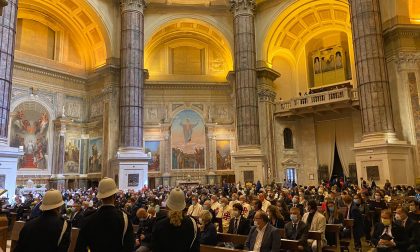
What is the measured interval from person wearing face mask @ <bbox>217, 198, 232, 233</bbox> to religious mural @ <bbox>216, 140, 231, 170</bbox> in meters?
17.4

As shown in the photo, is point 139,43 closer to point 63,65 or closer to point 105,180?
point 63,65

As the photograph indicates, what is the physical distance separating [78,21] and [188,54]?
900cm

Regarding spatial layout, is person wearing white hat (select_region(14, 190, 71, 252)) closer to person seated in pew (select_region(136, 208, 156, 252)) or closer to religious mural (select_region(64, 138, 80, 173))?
person seated in pew (select_region(136, 208, 156, 252))

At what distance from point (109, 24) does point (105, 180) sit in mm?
23304

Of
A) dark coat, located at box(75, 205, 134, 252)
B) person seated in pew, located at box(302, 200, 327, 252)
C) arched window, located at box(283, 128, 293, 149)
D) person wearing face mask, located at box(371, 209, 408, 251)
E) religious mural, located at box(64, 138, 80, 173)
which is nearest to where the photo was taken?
dark coat, located at box(75, 205, 134, 252)

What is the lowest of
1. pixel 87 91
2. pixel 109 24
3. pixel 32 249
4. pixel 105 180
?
pixel 32 249

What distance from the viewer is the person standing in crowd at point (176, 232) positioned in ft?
10.7

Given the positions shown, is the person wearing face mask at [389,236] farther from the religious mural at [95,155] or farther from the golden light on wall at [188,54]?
the golden light on wall at [188,54]

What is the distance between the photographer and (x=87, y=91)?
26.9 meters

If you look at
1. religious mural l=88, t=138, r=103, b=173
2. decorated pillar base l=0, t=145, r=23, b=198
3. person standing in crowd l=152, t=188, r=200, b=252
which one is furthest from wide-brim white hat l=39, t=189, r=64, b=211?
religious mural l=88, t=138, r=103, b=173

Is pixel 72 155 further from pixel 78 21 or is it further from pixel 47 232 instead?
pixel 47 232

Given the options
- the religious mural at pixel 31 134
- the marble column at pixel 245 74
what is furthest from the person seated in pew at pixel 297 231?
the religious mural at pixel 31 134

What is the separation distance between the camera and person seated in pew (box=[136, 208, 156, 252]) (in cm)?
604

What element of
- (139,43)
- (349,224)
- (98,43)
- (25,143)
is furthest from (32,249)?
(98,43)
